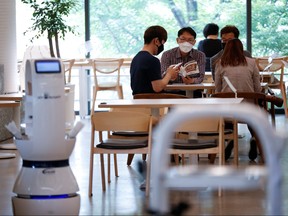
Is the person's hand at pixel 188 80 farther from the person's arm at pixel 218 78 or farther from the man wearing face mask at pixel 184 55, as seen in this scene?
the person's arm at pixel 218 78

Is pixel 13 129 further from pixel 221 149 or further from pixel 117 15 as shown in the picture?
pixel 117 15

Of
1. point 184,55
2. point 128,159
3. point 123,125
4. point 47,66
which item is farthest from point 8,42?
point 47,66

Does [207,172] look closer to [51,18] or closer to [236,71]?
[236,71]

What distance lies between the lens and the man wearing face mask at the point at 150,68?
22.5 ft

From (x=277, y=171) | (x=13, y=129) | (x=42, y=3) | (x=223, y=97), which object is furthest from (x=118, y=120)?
(x=42, y=3)

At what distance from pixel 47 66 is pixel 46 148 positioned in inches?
19.0

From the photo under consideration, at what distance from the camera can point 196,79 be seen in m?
8.20

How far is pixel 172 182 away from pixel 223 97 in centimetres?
464

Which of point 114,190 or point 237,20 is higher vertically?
point 237,20

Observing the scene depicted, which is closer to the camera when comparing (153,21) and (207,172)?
(207,172)

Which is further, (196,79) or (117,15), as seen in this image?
(117,15)

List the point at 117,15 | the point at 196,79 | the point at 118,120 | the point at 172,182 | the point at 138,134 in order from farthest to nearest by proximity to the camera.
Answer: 1. the point at 117,15
2. the point at 196,79
3. the point at 138,134
4. the point at 118,120
5. the point at 172,182

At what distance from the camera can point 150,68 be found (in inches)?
269

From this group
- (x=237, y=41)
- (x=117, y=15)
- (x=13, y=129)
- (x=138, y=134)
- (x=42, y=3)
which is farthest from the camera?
(x=117, y=15)
